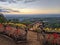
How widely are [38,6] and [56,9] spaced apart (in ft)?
0.83

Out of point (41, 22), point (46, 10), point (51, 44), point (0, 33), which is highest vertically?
point (46, 10)

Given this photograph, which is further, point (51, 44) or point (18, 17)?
point (18, 17)

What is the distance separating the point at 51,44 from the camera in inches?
81.3

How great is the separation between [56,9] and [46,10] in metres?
0.14

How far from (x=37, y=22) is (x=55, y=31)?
0.90ft

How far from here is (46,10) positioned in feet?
7.16

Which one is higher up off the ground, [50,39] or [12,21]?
[12,21]

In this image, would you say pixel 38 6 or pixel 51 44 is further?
pixel 38 6

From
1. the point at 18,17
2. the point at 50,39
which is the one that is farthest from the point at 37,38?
the point at 18,17

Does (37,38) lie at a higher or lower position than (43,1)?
lower

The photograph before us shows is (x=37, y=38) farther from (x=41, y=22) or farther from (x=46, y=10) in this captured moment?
(x=46, y=10)

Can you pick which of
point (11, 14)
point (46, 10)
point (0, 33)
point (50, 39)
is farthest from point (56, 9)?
point (0, 33)

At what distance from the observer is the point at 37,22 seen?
218cm

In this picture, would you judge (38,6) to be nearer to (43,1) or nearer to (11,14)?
(43,1)
